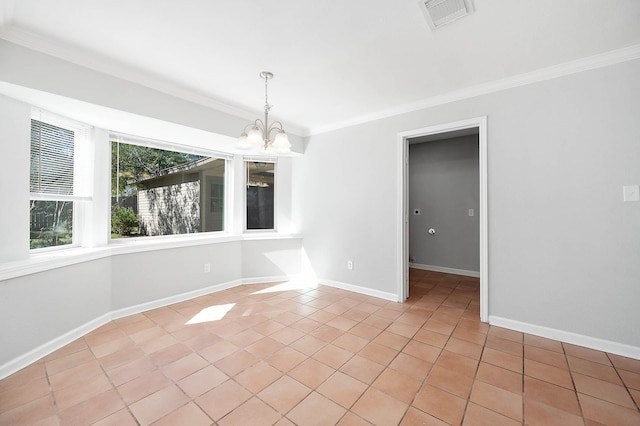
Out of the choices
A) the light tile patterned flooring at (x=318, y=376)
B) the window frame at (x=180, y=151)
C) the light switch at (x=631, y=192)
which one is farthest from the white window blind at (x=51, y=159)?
the light switch at (x=631, y=192)

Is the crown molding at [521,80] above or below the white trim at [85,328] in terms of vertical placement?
above

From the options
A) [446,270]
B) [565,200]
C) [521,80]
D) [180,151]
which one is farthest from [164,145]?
[446,270]

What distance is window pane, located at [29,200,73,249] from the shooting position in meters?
2.49

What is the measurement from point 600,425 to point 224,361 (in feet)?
8.26

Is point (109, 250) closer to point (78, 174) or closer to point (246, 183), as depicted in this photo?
point (78, 174)

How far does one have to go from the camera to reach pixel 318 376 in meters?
1.99

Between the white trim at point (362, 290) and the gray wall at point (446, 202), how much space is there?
2.12 meters

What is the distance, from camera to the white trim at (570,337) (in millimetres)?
2227

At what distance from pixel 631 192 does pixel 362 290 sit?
290cm

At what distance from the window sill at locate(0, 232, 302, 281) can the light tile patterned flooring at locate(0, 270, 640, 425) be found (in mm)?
755

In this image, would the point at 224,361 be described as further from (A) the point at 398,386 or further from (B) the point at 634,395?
(B) the point at 634,395

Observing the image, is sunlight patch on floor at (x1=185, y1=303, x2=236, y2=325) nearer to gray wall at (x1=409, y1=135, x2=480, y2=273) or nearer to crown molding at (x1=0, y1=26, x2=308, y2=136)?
crown molding at (x1=0, y1=26, x2=308, y2=136)

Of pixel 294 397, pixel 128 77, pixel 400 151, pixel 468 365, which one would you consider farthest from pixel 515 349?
pixel 128 77

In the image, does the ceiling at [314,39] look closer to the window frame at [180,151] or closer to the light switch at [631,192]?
the window frame at [180,151]
